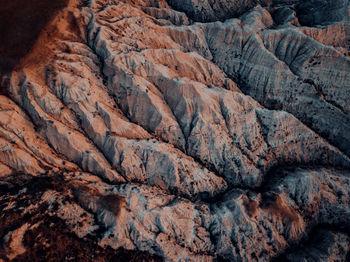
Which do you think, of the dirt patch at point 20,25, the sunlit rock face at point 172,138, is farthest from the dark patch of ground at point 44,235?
the dirt patch at point 20,25

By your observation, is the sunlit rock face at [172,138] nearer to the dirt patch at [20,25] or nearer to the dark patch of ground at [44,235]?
the dark patch of ground at [44,235]

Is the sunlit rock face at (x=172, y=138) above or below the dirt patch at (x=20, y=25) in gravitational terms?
below

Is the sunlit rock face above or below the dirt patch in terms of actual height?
below

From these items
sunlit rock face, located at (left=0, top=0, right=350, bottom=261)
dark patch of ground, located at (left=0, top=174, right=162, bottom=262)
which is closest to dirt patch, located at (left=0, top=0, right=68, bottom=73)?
sunlit rock face, located at (left=0, top=0, right=350, bottom=261)

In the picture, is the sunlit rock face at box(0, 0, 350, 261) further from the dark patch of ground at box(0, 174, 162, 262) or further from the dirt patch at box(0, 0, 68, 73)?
the dirt patch at box(0, 0, 68, 73)

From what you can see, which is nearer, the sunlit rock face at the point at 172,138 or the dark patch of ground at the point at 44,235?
the dark patch of ground at the point at 44,235

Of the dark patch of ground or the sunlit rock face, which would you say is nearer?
the dark patch of ground

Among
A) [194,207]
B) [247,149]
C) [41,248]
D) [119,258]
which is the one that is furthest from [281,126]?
[41,248]

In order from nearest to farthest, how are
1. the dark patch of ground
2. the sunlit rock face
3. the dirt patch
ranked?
the dark patch of ground
the sunlit rock face
the dirt patch
